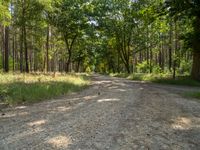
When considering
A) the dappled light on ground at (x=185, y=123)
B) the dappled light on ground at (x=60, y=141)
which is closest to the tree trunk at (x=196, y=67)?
the dappled light on ground at (x=185, y=123)

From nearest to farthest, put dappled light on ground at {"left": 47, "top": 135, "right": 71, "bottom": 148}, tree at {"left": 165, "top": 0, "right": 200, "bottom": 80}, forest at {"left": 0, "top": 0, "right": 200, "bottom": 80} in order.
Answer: dappled light on ground at {"left": 47, "top": 135, "right": 71, "bottom": 148}
tree at {"left": 165, "top": 0, "right": 200, "bottom": 80}
forest at {"left": 0, "top": 0, "right": 200, "bottom": 80}

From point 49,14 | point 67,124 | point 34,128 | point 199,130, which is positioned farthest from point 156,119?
point 49,14

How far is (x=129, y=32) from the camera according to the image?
175 feet

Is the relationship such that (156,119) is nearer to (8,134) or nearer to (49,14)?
(8,134)

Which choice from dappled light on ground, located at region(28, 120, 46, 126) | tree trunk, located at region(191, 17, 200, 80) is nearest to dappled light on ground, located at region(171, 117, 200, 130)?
dappled light on ground, located at region(28, 120, 46, 126)

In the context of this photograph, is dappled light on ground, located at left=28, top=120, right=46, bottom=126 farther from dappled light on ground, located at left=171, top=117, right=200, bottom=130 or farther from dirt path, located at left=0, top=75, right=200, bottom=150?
dappled light on ground, located at left=171, top=117, right=200, bottom=130

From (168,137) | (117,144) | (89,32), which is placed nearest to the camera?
(117,144)

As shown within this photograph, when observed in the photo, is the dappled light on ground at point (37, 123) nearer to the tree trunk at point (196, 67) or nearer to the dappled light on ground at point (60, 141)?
the dappled light on ground at point (60, 141)

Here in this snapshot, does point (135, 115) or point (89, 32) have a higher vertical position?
point (89, 32)

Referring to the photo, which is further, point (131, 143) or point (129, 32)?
point (129, 32)

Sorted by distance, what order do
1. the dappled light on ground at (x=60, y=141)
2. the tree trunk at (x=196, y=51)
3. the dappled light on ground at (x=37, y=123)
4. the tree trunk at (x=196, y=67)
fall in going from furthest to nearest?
the tree trunk at (x=196, y=67) → the tree trunk at (x=196, y=51) → the dappled light on ground at (x=37, y=123) → the dappled light on ground at (x=60, y=141)

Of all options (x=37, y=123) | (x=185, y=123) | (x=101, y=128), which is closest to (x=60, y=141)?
(x=101, y=128)

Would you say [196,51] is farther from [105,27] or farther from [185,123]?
[105,27]

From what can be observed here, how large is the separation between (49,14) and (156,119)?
29.3 metres
